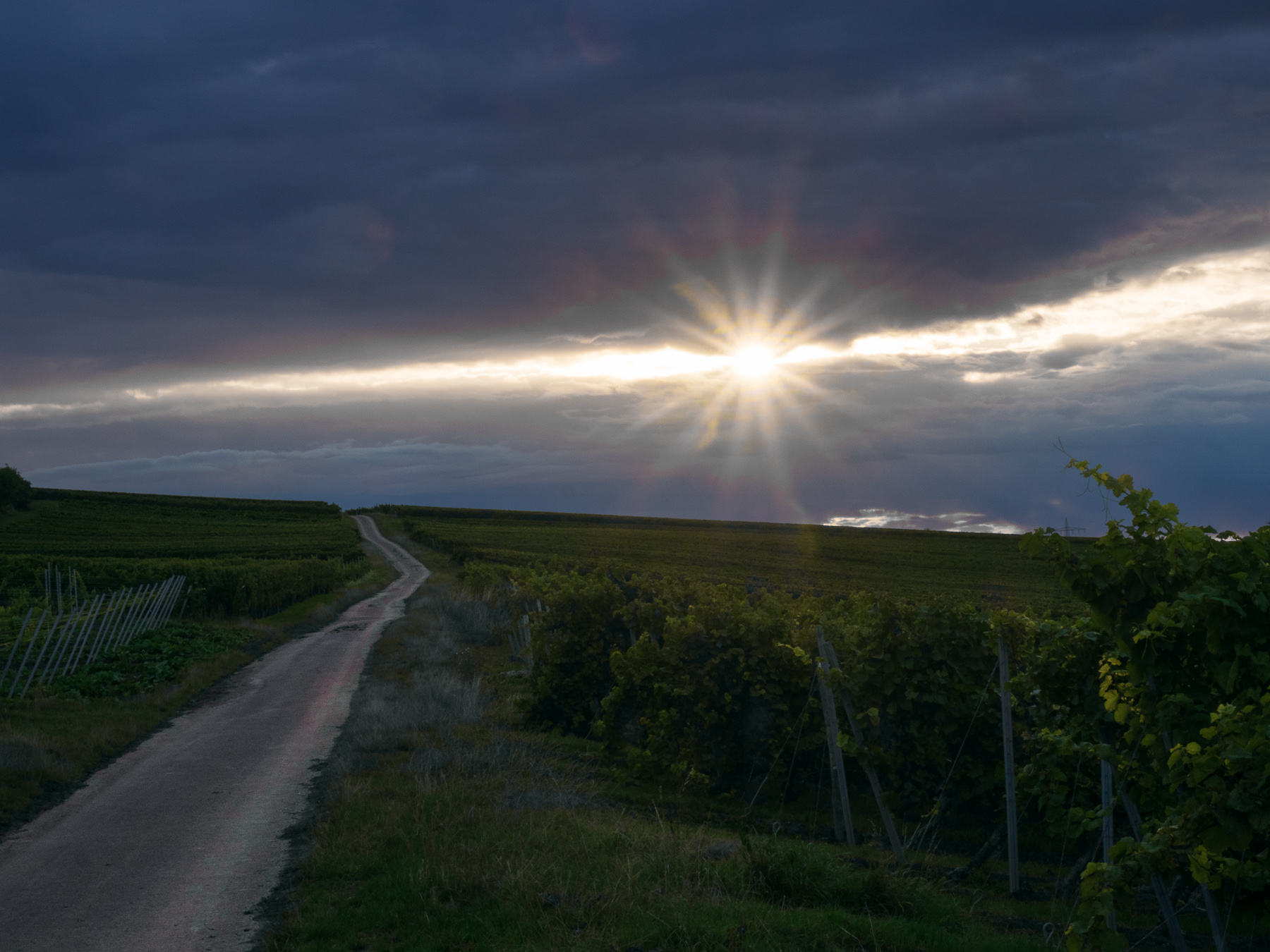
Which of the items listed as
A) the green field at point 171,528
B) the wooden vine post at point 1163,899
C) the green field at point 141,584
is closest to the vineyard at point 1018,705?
the wooden vine post at point 1163,899

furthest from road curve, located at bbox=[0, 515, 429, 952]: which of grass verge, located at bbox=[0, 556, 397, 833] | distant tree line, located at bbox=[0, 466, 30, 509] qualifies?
distant tree line, located at bbox=[0, 466, 30, 509]

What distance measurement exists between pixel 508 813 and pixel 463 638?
20.7 metres

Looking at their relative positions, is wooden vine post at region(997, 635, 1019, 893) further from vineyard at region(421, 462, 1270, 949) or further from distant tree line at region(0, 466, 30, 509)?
distant tree line at region(0, 466, 30, 509)

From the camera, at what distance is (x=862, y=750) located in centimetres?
923

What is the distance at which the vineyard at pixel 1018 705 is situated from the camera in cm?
424

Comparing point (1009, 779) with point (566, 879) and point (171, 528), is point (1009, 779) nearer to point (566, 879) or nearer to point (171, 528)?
point (566, 879)

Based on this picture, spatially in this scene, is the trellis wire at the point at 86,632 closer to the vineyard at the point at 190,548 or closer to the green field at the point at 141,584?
the green field at the point at 141,584

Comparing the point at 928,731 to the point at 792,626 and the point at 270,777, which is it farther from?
the point at 270,777

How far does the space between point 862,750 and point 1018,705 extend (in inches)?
69.9

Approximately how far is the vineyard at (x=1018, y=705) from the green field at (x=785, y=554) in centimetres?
1562

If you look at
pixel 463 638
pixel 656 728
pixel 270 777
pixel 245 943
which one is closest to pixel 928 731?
pixel 656 728

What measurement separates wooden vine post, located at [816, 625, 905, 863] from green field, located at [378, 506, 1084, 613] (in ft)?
62.5

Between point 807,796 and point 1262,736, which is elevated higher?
point 1262,736

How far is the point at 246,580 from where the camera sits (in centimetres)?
3603
